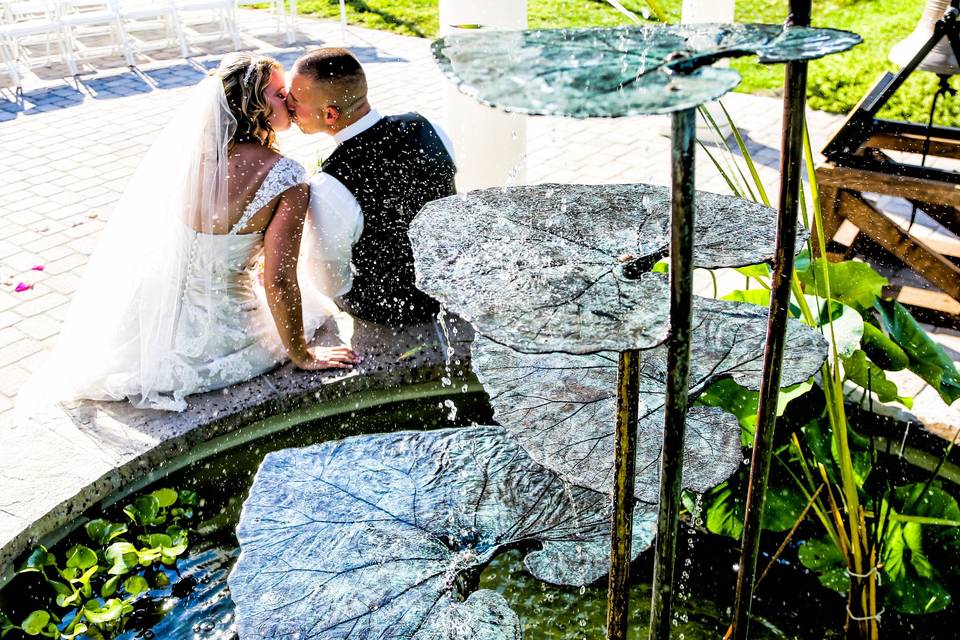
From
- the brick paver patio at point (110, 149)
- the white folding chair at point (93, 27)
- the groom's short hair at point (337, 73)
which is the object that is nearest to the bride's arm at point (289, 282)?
the groom's short hair at point (337, 73)

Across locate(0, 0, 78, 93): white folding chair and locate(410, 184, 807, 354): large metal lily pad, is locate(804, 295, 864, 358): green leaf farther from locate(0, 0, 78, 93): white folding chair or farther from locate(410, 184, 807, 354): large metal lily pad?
locate(0, 0, 78, 93): white folding chair

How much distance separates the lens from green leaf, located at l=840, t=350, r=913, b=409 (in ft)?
8.11

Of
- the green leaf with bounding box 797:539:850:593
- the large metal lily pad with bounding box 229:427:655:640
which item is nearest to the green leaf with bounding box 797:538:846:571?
the green leaf with bounding box 797:539:850:593

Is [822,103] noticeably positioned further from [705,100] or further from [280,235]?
[705,100]

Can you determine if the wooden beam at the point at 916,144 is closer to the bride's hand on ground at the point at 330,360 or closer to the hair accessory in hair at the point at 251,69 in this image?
the bride's hand on ground at the point at 330,360

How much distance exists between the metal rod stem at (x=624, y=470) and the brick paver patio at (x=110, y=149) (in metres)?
2.92

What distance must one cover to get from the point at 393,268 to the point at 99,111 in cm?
504

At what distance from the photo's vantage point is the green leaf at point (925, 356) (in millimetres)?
2512

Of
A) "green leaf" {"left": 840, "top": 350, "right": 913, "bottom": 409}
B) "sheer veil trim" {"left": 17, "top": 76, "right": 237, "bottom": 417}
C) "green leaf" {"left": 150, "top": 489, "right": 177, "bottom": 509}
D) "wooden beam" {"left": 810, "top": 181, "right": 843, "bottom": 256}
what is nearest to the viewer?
"green leaf" {"left": 840, "top": 350, "right": 913, "bottom": 409}

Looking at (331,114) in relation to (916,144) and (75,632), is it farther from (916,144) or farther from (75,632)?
(916,144)

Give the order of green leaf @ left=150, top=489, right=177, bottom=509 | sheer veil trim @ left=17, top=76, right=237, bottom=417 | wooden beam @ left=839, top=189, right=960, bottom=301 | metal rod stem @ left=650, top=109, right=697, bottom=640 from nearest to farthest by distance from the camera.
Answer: metal rod stem @ left=650, top=109, right=697, bottom=640, green leaf @ left=150, top=489, right=177, bottom=509, sheer veil trim @ left=17, top=76, right=237, bottom=417, wooden beam @ left=839, top=189, right=960, bottom=301

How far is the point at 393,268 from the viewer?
146 inches

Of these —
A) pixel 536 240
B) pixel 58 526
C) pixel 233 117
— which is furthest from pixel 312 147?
pixel 536 240

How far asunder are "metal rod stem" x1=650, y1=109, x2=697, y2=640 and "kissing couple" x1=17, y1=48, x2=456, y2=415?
2.17 m
